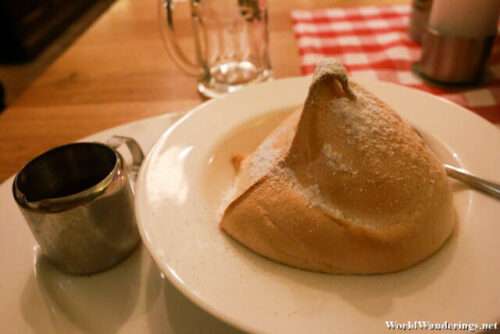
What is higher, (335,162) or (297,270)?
(335,162)

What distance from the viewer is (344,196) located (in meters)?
0.48

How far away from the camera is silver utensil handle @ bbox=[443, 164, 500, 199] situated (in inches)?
21.5

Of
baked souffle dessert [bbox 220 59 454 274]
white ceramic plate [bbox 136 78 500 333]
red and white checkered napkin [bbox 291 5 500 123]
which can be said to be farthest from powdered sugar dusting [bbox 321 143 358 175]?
red and white checkered napkin [bbox 291 5 500 123]

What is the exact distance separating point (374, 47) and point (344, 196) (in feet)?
3.21

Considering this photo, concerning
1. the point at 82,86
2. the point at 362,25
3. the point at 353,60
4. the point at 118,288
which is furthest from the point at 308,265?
the point at 362,25

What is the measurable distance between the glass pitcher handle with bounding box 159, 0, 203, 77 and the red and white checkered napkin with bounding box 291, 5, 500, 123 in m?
0.33

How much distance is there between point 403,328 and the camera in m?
0.39

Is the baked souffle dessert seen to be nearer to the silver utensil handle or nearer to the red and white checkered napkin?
the silver utensil handle

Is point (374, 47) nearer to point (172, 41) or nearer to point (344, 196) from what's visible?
point (172, 41)

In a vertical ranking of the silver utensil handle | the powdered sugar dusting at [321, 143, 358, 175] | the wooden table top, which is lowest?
the wooden table top

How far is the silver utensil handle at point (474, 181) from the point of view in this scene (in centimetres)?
55

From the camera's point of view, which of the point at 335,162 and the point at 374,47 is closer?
the point at 335,162

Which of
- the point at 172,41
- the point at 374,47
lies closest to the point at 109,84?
the point at 172,41

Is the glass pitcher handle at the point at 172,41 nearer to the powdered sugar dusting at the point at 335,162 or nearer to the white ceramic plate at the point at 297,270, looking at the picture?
the white ceramic plate at the point at 297,270
